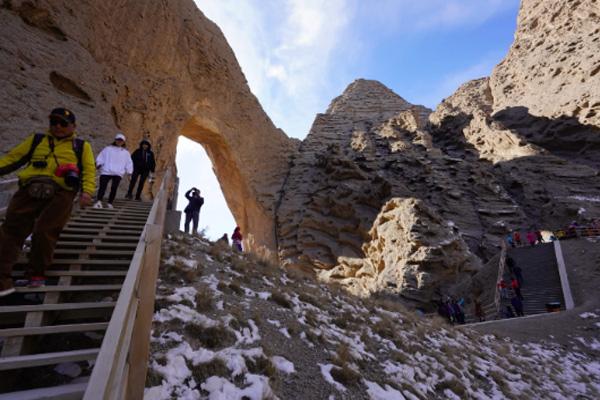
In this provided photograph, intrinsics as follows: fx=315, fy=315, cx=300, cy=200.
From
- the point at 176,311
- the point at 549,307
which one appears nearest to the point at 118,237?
the point at 176,311

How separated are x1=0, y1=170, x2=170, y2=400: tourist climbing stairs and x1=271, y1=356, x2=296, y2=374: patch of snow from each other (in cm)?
198

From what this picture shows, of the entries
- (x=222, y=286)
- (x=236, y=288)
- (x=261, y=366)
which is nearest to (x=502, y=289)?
(x=236, y=288)

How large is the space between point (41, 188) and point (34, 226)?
0.42 m

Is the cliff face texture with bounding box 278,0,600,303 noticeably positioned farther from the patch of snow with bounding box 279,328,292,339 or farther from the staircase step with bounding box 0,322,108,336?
the staircase step with bounding box 0,322,108,336

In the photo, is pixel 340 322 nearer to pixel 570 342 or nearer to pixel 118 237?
pixel 118 237

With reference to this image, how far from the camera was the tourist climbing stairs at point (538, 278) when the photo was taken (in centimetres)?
1475

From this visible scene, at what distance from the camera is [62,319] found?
3.32 metres

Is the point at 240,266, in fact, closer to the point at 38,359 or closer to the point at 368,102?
the point at 38,359

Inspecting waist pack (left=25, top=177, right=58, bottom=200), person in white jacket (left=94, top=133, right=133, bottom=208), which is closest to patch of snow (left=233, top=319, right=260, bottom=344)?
waist pack (left=25, top=177, right=58, bottom=200)

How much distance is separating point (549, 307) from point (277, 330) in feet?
48.2

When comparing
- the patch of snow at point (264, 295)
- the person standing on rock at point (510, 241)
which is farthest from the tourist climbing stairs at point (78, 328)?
the person standing on rock at point (510, 241)

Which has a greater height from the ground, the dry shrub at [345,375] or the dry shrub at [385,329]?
the dry shrub at [385,329]

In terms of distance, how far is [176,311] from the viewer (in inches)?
175

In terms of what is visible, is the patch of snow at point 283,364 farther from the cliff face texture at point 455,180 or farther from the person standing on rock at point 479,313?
the cliff face texture at point 455,180
